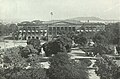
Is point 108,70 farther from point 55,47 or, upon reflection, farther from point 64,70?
point 55,47

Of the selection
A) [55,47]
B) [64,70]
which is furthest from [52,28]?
[64,70]

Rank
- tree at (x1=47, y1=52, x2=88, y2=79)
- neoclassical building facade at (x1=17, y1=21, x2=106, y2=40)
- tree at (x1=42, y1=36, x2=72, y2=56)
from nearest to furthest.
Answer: tree at (x1=47, y1=52, x2=88, y2=79) < tree at (x1=42, y1=36, x2=72, y2=56) < neoclassical building facade at (x1=17, y1=21, x2=106, y2=40)

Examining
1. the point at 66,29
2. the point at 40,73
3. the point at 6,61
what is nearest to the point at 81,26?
the point at 66,29

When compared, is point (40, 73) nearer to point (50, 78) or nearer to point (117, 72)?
point (50, 78)

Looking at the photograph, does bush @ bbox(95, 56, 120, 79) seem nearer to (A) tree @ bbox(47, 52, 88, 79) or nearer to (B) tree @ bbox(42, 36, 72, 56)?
(A) tree @ bbox(47, 52, 88, 79)

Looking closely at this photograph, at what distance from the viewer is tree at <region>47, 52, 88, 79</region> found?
49.1ft

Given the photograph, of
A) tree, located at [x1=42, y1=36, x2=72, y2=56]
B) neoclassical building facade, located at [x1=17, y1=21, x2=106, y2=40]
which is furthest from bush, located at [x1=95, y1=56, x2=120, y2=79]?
neoclassical building facade, located at [x1=17, y1=21, x2=106, y2=40]

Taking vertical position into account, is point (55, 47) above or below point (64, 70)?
below

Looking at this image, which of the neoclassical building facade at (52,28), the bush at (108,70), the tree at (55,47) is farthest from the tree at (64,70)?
the neoclassical building facade at (52,28)

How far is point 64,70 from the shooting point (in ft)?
49.8

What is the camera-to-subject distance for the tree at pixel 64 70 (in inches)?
590

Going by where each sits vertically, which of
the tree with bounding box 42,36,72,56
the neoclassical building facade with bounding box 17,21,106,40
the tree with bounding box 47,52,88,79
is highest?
the tree with bounding box 47,52,88,79

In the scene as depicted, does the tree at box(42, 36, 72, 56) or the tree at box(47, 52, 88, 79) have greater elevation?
the tree at box(47, 52, 88, 79)

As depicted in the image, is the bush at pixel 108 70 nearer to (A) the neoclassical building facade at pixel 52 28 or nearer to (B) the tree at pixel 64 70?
(B) the tree at pixel 64 70
